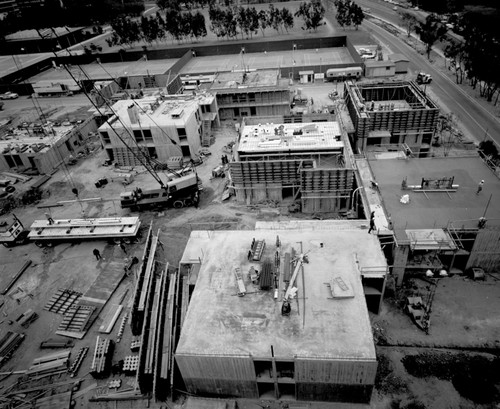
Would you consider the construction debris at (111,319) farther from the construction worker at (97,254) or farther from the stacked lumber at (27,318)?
the construction worker at (97,254)

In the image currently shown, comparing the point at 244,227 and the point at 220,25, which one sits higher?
the point at 220,25

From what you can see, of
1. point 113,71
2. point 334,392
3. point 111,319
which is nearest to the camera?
point 334,392

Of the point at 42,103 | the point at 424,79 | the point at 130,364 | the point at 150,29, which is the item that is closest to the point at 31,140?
the point at 42,103

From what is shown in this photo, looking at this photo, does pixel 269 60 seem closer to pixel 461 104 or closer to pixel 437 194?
pixel 461 104

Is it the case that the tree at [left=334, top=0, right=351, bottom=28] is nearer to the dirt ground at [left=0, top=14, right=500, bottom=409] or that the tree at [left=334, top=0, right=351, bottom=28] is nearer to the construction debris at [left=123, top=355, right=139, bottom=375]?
the dirt ground at [left=0, top=14, right=500, bottom=409]

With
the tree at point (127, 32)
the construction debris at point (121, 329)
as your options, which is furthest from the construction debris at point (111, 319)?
the tree at point (127, 32)

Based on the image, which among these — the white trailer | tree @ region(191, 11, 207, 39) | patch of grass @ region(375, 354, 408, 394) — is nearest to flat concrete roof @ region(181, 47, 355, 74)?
tree @ region(191, 11, 207, 39)

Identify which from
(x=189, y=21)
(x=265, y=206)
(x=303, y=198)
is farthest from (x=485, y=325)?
(x=189, y=21)
